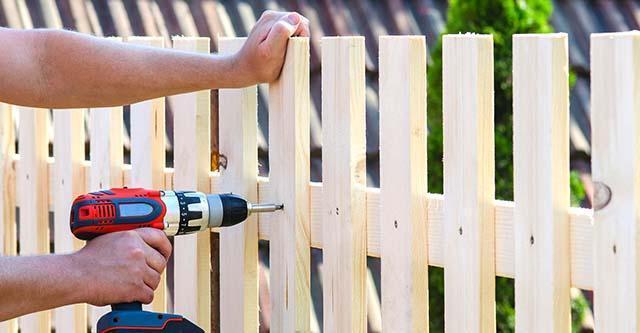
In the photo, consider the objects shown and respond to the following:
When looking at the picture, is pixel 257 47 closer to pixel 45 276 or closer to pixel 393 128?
pixel 393 128

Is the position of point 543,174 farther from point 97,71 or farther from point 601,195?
point 97,71

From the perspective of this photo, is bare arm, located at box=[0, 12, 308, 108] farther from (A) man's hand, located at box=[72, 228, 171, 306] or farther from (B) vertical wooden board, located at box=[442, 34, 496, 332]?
(B) vertical wooden board, located at box=[442, 34, 496, 332]

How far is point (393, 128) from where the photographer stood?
2508 millimetres

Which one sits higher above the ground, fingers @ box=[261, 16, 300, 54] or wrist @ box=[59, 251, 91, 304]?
fingers @ box=[261, 16, 300, 54]

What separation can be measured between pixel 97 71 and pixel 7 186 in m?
1.19

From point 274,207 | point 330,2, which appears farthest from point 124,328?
point 330,2

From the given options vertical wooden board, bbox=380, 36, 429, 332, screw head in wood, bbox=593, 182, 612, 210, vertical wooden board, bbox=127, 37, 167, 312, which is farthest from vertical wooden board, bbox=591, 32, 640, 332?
vertical wooden board, bbox=127, 37, 167, 312

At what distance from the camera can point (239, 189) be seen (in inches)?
116

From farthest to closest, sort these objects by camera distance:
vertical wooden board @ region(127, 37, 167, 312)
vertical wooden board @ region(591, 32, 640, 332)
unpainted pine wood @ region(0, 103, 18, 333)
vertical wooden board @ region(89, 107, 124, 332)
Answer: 1. unpainted pine wood @ region(0, 103, 18, 333)
2. vertical wooden board @ region(89, 107, 124, 332)
3. vertical wooden board @ region(127, 37, 167, 312)
4. vertical wooden board @ region(591, 32, 640, 332)

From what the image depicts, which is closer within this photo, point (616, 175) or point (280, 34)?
point (616, 175)

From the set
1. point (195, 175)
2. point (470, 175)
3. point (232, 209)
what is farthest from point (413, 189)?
point (195, 175)

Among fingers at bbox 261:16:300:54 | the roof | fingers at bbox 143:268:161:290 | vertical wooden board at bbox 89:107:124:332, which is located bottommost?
fingers at bbox 143:268:161:290

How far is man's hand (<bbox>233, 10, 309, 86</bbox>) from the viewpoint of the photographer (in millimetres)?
2744

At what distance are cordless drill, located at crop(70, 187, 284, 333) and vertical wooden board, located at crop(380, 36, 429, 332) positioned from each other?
0.39 meters
